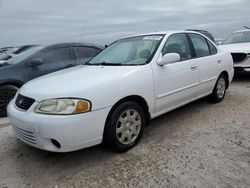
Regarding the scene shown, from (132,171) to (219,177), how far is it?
0.91 m

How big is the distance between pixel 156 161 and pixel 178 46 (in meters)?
2.11

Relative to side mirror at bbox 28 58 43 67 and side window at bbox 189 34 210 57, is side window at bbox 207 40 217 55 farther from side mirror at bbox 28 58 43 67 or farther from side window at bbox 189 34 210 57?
side mirror at bbox 28 58 43 67

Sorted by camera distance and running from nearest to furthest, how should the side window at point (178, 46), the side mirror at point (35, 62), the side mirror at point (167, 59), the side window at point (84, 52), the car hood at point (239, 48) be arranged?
the side mirror at point (167, 59)
the side window at point (178, 46)
the side mirror at point (35, 62)
the side window at point (84, 52)
the car hood at point (239, 48)

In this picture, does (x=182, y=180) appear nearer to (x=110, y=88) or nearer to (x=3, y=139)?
(x=110, y=88)

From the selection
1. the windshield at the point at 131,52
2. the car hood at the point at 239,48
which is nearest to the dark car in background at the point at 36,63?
the windshield at the point at 131,52

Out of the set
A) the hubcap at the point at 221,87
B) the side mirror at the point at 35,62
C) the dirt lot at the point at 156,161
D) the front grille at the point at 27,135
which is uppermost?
the side mirror at the point at 35,62

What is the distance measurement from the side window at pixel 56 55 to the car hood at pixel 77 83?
2.39m

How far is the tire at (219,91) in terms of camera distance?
539 centimetres

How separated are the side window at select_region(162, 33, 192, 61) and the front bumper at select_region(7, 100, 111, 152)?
166cm

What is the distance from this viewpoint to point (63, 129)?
293 centimetres

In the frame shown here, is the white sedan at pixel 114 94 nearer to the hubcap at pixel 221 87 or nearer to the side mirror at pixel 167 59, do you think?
the side mirror at pixel 167 59

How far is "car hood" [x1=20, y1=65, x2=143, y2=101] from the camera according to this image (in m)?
3.10

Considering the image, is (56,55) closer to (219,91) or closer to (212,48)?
(212,48)

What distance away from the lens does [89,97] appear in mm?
3080
